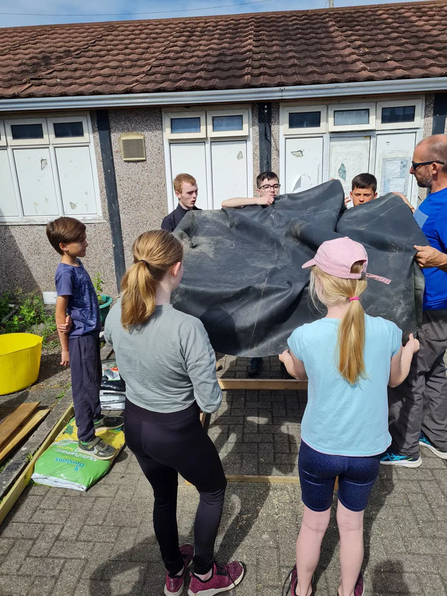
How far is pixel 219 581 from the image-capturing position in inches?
84.9

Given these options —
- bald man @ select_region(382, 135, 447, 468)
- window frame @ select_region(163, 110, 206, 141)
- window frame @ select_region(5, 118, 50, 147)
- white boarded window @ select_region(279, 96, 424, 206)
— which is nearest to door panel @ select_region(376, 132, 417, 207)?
white boarded window @ select_region(279, 96, 424, 206)

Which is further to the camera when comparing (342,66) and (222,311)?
(342,66)

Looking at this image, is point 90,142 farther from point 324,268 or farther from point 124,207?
point 324,268

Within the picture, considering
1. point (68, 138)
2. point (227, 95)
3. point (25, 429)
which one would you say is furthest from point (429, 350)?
point (68, 138)

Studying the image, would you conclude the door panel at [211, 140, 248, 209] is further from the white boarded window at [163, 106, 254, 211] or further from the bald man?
the bald man

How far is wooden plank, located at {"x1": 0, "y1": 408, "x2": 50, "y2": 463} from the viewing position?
3.32 m

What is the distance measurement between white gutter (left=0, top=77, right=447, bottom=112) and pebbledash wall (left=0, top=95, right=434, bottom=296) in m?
0.28

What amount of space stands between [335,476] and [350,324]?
2.34 ft

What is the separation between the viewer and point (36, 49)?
8.48 meters

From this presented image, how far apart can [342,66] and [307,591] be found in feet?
23.1

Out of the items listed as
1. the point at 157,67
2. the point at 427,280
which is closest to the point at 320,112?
the point at 157,67

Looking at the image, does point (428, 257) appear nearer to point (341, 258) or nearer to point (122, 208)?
point (341, 258)

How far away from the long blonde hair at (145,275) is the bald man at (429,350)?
4.82ft

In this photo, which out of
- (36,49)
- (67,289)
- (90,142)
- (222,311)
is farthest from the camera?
(36,49)
